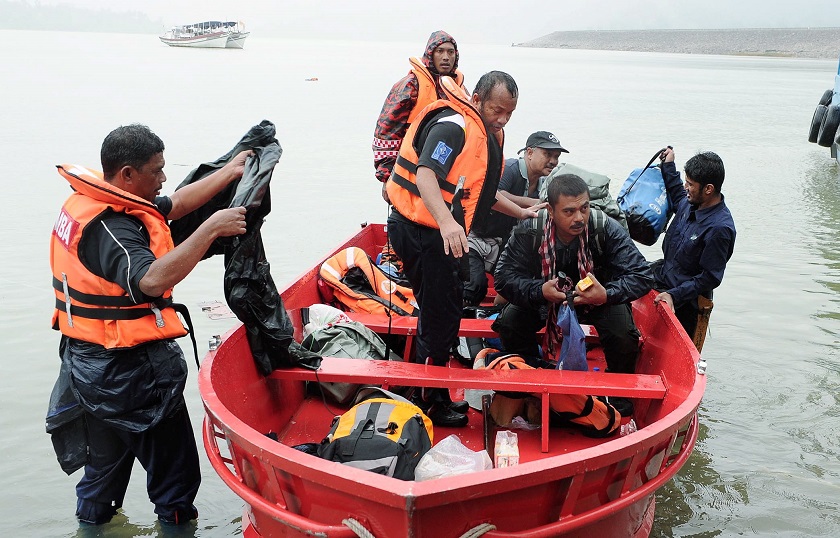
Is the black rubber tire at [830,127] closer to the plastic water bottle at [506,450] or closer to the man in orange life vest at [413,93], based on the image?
the man in orange life vest at [413,93]

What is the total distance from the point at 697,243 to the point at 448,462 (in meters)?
2.33

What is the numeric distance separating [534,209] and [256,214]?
5.19 feet

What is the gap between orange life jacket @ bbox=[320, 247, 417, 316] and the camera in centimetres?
541

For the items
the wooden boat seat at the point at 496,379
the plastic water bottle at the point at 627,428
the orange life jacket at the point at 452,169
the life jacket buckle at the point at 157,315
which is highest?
the orange life jacket at the point at 452,169

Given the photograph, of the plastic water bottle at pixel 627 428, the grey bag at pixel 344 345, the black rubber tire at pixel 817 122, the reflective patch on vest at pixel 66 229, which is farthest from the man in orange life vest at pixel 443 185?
the black rubber tire at pixel 817 122

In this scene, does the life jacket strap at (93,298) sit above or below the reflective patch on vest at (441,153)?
below

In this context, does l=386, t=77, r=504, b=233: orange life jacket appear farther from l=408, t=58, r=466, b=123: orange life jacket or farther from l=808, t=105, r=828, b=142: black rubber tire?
l=808, t=105, r=828, b=142: black rubber tire

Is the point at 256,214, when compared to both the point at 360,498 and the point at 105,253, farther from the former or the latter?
the point at 360,498

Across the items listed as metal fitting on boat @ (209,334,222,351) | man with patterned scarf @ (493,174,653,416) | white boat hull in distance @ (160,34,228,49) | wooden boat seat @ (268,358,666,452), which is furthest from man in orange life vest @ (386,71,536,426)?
white boat hull in distance @ (160,34,228,49)

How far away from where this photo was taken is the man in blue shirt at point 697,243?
4.66 m

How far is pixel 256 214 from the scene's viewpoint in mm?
3760

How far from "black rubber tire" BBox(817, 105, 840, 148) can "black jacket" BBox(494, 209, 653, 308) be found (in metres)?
15.8

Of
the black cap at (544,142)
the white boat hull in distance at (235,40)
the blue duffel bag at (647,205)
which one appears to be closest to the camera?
the blue duffel bag at (647,205)

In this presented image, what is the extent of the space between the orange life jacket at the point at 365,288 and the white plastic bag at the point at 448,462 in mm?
2145
